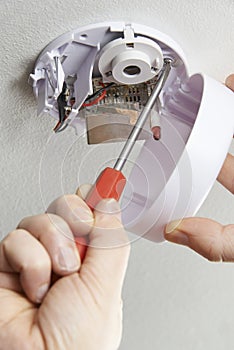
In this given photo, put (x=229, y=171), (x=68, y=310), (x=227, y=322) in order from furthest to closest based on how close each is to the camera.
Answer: (x=227, y=322) → (x=229, y=171) → (x=68, y=310)

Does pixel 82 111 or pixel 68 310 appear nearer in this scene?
pixel 68 310

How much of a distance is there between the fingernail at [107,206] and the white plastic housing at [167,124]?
56 mm

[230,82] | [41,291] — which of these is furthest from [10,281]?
[230,82]

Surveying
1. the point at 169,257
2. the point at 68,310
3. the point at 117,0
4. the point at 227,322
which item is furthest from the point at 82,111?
the point at 227,322

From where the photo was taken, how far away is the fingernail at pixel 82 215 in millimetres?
558

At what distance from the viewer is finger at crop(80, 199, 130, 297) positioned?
547 millimetres

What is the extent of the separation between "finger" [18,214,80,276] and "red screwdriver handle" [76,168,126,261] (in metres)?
0.02

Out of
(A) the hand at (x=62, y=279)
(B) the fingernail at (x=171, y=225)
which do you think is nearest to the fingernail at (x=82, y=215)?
(A) the hand at (x=62, y=279)

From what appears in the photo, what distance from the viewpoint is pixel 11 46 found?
64 centimetres

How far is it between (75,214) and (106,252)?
0.14 feet

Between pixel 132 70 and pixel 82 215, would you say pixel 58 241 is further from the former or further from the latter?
pixel 132 70

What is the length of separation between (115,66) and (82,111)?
0.27 ft

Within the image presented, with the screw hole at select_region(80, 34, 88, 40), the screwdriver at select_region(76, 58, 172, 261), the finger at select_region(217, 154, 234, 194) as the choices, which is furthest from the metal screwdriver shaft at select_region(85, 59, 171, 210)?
the finger at select_region(217, 154, 234, 194)

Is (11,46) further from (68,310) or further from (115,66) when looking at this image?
(68,310)
